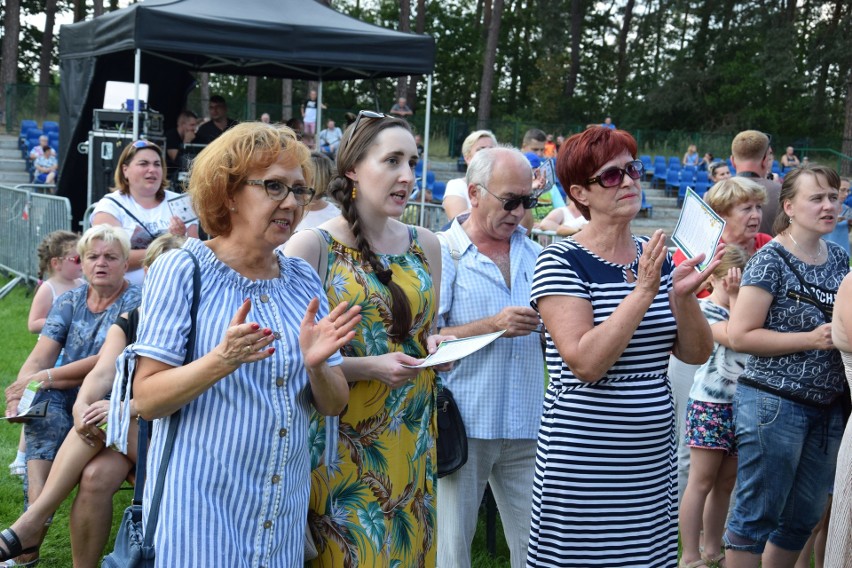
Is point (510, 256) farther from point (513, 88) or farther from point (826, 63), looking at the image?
point (513, 88)

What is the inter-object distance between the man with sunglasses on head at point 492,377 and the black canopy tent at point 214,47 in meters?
6.51

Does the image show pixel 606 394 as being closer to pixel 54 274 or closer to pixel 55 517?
pixel 55 517

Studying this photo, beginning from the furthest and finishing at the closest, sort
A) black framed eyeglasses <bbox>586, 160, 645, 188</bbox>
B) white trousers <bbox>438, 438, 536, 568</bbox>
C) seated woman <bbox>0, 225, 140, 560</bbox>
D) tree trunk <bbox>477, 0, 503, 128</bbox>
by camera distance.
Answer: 1. tree trunk <bbox>477, 0, 503, 128</bbox>
2. seated woman <bbox>0, 225, 140, 560</bbox>
3. white trousers <bbox>438, 438, 536, 568</bbox>
4. black framed eyeglasses <bbox>586, 160, 645, 188</bbox>

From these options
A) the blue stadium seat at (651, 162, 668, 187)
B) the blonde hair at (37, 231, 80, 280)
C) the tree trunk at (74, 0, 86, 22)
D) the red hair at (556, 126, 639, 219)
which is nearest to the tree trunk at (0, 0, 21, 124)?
the tree trunk at (74, 0, 86, 22)

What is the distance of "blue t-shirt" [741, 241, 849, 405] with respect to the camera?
146 inches

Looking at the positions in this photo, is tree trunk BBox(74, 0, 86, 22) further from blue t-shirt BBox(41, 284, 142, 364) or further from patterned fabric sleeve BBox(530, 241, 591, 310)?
patterned fabric sleeve BBox(530, 241, 591, 310)

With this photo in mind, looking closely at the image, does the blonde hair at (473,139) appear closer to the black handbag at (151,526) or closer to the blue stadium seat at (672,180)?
the black handbag at (151,526)

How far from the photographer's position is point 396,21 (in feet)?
161

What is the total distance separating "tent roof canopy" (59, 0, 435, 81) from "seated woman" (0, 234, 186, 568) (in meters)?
6.19

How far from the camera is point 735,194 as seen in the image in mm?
4598

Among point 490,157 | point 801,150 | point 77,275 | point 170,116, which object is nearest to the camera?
point 490,157

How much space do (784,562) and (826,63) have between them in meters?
38.9

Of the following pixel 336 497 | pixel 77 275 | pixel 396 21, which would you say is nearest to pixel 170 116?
pixel 77 275

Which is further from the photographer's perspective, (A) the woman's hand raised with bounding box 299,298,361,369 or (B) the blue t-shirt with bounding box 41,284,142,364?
(B) the blue t-shirt with bounding box 41,284,142,364
